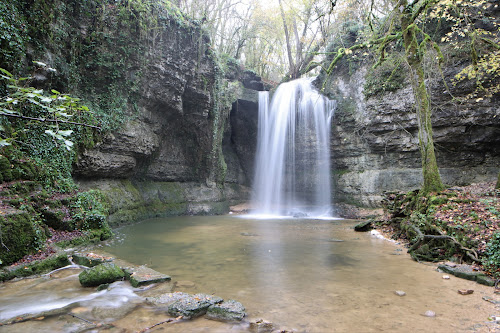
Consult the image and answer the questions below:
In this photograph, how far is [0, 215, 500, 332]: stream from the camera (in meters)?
3.18

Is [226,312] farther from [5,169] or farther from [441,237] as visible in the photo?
[5,169]

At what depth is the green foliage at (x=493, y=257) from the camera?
4.50 m

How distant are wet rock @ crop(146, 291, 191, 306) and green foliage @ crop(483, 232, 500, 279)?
15.5ft

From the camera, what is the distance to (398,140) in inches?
583

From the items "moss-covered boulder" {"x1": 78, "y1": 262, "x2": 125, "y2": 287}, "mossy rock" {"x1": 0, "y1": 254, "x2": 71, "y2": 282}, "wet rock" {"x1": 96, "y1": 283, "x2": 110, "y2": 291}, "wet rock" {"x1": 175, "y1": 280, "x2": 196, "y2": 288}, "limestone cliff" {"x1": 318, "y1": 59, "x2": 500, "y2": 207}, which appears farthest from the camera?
"limestone cliff" {"x1": 318, "y1": 59, "x2": 500, "y2": 207}

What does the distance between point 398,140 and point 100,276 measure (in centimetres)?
1473

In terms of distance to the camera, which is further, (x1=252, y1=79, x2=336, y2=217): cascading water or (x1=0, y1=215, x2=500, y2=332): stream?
(x1=252, y1=79, x2=336, y2=217): cascading water

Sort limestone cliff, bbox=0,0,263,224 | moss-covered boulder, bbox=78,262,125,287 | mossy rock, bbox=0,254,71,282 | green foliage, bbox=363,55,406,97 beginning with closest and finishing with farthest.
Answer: moss-covered boulder, bbox=78,262,125,287 → mossy rock, bbox=0,254,71,282 → limestone cliff, bbox=0,0,263,224 → green foliage, bbox=363,55,406,97

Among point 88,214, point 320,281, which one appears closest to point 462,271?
point 320,281

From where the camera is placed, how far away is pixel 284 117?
19.0 m

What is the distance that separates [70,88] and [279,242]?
938 centimetres

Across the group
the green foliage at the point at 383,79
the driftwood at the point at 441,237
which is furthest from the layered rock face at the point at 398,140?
the driftwood at the point at 441,237

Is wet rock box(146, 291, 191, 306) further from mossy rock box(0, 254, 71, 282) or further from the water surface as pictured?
mossy rock box(0, 254, 71, 282)

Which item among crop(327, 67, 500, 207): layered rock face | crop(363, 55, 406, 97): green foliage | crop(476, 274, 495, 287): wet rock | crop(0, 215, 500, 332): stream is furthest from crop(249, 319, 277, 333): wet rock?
crop(363, 55, 406, 97): green foliage
